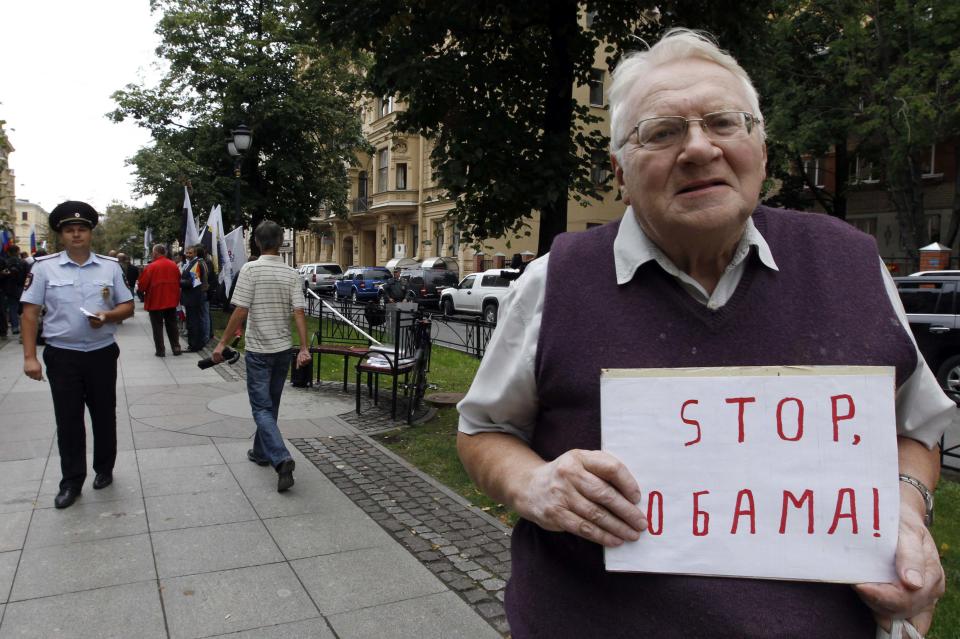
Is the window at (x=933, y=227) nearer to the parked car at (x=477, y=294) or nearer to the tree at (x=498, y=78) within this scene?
the parked car at (x=477, y=294)

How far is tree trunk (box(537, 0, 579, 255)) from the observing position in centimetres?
684

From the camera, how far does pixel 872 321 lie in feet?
4.52

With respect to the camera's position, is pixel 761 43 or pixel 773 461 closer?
pixel 773 461

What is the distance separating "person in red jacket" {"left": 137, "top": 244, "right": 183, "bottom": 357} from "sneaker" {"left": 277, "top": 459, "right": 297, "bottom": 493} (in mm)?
8431

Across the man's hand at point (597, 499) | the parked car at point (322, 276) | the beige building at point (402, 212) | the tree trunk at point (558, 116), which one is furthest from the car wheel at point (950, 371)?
the parked car at point (322, 276)

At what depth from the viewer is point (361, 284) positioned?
3294cm

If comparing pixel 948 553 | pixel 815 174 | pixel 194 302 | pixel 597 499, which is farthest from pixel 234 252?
pixel 815 174

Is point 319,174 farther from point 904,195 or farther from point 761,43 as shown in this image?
point 761,43

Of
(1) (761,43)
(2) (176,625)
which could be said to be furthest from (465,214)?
(2) (176,625)

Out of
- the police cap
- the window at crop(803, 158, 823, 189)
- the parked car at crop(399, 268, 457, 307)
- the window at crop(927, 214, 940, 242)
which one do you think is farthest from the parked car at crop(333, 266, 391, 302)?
the police cap

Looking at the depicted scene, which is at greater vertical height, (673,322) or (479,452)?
(673,322)

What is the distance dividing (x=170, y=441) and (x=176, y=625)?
3.82 metres

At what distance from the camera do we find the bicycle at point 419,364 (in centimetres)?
811

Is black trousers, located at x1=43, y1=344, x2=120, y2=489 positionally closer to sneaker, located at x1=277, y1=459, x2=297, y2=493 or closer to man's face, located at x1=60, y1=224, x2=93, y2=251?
man's face, located at x1=60, y1=224, x2=93, y2=251
